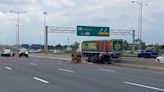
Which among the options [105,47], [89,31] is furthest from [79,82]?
[89,31]

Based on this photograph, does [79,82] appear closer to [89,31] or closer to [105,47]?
[105,47]

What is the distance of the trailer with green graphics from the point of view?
3041 inches

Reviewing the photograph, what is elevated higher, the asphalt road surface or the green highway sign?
the green highway sign

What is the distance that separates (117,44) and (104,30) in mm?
9411

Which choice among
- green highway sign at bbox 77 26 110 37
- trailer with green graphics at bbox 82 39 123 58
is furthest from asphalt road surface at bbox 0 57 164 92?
green highway sign at bbox 77 26 110 37

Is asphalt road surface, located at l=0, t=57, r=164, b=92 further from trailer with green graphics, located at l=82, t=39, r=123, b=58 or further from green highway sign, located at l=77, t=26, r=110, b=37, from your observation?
green highway sign, located at l=77, t=26, r=110, b=37

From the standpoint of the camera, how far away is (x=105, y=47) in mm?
80000

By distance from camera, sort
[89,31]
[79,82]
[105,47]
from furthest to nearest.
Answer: [89,31] → [105,47] → [79,82]

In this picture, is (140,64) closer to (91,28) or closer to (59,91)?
(59,91)

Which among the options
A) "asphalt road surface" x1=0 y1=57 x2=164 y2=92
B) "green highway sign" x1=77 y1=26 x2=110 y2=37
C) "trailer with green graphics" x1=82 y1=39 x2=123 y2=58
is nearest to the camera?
"asphalt road surface" x1=0 y1=57 x2=164 y2=92

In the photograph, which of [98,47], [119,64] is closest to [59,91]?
[119,64]

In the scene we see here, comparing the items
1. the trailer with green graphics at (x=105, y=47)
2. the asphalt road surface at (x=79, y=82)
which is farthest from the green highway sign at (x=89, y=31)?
the asphalt road surface at (x=79, y=82)

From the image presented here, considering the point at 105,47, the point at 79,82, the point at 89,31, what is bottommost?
the point at 79,82

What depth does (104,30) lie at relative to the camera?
8669 centimetres
